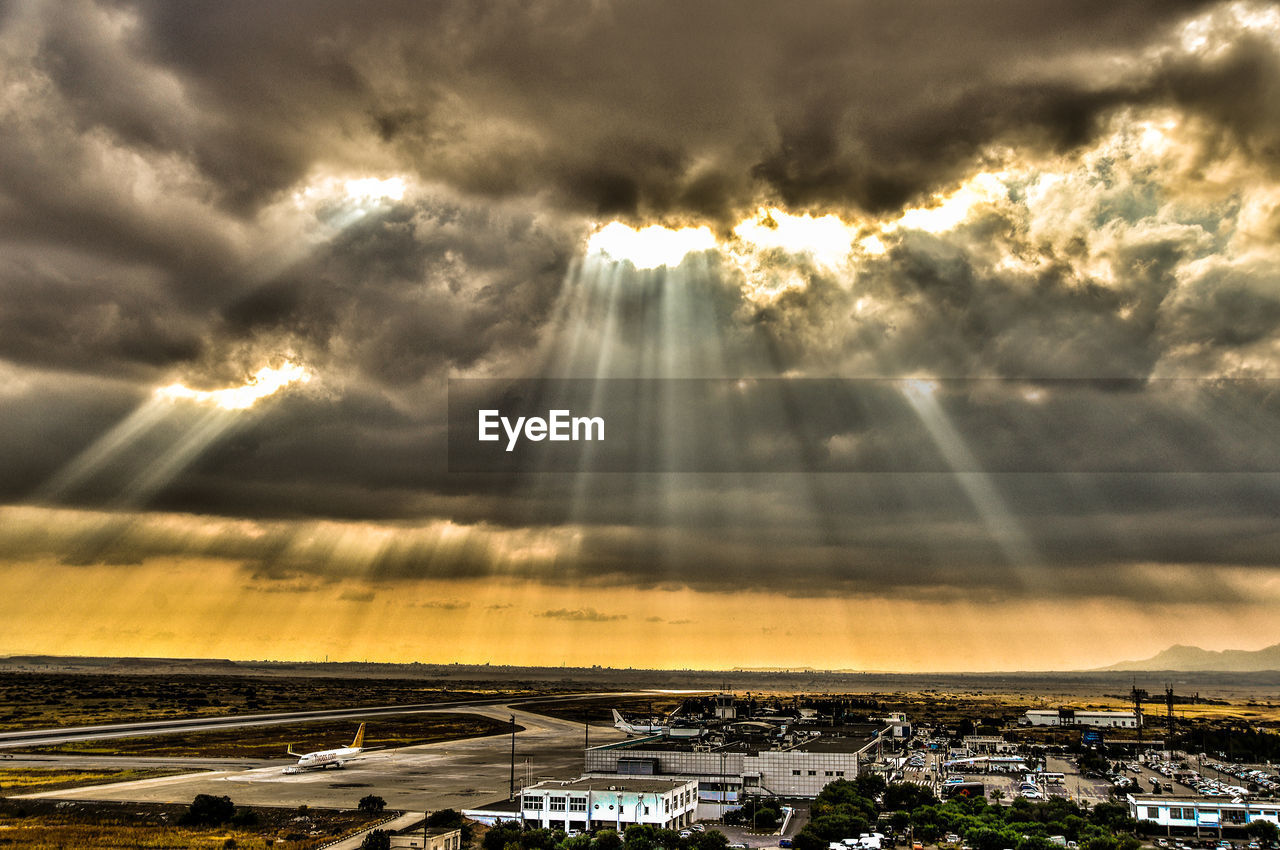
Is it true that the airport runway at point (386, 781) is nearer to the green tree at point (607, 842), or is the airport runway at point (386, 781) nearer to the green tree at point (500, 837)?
the green tree at point (500, 837)

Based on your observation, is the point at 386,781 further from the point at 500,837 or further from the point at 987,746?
the point at 987,746

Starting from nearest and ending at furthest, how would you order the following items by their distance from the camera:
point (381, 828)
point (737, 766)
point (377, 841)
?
point (377, 841) < point (381, 828) < point (737, 766)

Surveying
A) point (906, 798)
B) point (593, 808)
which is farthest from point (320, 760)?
point (906, 798)

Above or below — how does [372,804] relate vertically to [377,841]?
below

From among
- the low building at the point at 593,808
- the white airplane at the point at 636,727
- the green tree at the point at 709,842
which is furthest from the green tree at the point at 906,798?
the white airplane at the point at 636,727

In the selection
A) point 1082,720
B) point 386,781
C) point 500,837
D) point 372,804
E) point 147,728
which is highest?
point 500,837

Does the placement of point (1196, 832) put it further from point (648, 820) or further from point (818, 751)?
point (648, 820)

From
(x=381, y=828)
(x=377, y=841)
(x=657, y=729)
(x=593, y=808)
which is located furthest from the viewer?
(x=657, y=729)
